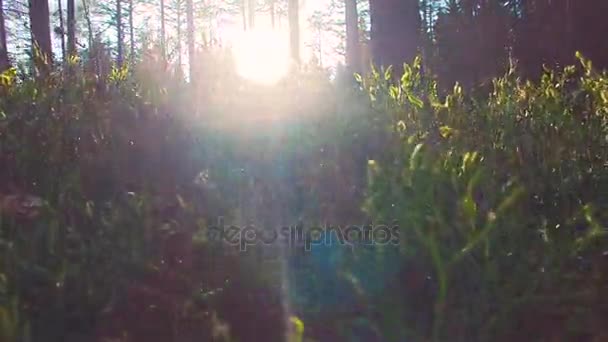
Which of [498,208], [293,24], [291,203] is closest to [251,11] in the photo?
[293,24]

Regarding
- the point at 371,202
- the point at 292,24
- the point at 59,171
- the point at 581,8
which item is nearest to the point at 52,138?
the point at 59,171

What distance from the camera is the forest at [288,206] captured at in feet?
5.86

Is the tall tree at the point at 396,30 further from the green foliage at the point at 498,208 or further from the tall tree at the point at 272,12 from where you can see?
the tall tree at the point at 272,12

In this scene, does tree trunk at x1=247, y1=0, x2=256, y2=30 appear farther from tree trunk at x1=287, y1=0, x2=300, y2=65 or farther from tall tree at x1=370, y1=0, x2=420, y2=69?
tall tree at x1=370, y1=0, x2=420, y2=69

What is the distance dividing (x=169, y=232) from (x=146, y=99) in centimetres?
73

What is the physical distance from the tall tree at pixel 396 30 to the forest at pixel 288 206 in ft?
7.19

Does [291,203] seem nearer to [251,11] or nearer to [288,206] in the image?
[288,206]

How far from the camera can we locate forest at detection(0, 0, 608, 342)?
1786 mm

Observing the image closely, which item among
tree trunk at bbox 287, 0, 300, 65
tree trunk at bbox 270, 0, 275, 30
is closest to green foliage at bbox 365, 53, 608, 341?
tree trunk at bbox 287, 0, 300, 65

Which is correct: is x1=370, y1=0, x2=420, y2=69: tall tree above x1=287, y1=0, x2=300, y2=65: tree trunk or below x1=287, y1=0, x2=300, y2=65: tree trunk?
below

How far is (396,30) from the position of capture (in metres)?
5.13

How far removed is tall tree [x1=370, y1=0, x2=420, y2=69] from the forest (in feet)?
7.19

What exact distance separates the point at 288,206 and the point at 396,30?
3.36m

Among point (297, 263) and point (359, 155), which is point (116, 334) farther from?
point (359, 155)
